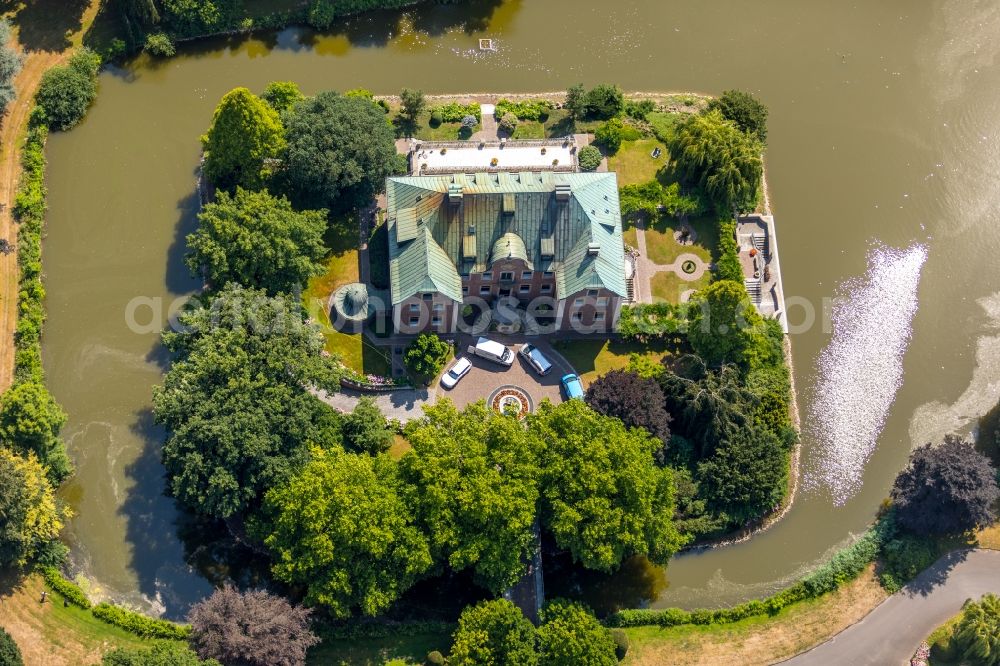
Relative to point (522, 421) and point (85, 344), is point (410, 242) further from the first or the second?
point (85, 344)

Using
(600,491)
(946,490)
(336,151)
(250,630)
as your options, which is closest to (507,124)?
(336,151)

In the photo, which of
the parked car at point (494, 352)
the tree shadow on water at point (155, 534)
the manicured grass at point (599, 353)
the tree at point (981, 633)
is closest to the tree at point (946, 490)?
the tree at point (981, 633)

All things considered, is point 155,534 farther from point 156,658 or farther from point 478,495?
point 478,495

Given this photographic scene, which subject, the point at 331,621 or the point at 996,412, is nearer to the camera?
the point at 331,621

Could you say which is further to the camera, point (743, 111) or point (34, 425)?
point (743, 111)

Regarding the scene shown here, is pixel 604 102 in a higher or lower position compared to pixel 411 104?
higher

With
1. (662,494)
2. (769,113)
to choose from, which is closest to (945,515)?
(662,494)
